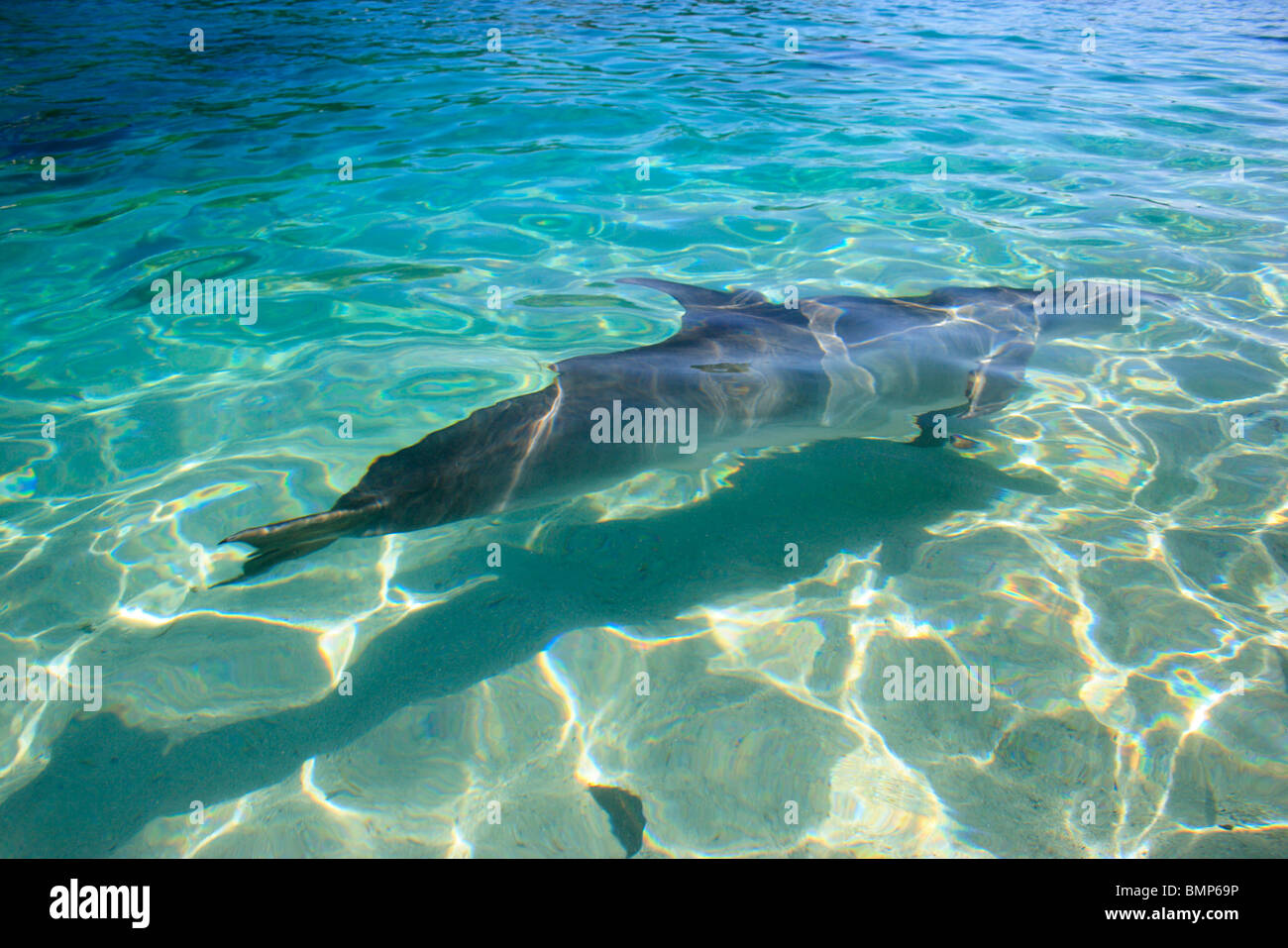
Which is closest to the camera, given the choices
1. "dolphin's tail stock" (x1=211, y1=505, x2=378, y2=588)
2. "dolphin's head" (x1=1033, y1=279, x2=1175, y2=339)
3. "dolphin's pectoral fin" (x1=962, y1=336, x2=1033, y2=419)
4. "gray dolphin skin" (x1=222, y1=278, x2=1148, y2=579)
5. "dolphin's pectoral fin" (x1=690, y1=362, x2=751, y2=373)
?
"dolphin's tail stock" (x1=211, y1=505, x2=378, y2=588)

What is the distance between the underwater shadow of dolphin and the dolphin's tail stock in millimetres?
637

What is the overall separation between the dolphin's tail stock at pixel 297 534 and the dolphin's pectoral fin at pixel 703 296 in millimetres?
3041

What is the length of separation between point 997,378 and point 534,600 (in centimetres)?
345

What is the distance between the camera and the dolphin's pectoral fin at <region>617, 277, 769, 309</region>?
5.76m

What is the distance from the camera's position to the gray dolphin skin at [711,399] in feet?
12.0

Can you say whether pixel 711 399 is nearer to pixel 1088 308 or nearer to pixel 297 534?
pixel 297 534

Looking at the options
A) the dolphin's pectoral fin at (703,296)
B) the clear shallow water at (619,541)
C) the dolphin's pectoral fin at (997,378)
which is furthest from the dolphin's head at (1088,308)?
the dolphin's pectoral fin at (703,296)

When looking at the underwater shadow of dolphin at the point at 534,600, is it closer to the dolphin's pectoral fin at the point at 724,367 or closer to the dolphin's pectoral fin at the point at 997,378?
the dolphin's pectoral fin at the point at 997,378

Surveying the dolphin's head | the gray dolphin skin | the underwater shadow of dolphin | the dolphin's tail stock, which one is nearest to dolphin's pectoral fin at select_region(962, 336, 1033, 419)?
the gray dolphin skin

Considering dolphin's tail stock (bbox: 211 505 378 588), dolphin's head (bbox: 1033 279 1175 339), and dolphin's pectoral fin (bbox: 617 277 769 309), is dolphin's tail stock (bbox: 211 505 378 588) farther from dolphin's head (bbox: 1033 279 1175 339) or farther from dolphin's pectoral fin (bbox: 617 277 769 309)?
dolphin's head (bbox: 1033 279 1175 339)

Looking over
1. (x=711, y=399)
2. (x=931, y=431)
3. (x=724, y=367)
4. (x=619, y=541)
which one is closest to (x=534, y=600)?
(x=619, y=541)

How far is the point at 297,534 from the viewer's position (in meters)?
3.33
